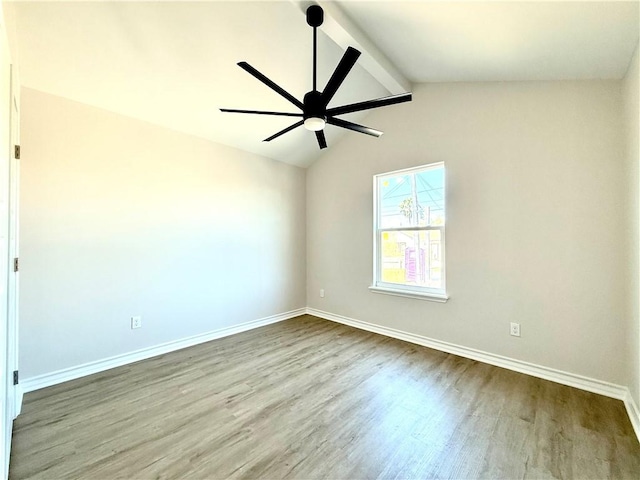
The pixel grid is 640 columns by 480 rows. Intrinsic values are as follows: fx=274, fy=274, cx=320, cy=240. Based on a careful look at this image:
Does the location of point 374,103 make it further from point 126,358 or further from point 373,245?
point 126,358

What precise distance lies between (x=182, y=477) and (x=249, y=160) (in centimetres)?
346

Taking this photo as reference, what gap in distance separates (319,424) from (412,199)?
106 inches

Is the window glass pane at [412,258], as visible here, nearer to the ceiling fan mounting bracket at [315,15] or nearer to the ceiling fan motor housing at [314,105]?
the ceiling fan motor housing at [314,105]

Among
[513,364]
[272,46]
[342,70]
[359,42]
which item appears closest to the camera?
[342,70]

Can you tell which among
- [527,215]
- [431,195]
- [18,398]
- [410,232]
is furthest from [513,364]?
[18,398]

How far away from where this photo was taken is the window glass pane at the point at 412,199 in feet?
10.7

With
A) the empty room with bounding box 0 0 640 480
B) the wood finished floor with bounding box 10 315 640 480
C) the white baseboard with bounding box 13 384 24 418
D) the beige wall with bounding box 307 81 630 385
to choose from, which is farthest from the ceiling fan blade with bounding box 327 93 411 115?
the white baseboard with bounding box 13 384 24 418

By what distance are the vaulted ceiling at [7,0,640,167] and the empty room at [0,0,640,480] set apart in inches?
0.7

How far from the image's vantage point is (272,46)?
2434 mm

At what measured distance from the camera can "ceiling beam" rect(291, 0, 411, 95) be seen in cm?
203

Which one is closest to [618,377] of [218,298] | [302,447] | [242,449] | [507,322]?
[507,322]

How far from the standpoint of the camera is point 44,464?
1.55 m

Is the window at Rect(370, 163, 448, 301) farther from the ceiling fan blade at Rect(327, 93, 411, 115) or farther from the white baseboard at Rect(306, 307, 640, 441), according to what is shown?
the ceiling fan blade at Rect(327, 93, 411, 115)

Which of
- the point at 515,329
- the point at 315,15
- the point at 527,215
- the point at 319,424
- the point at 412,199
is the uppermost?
the point at 315,15
